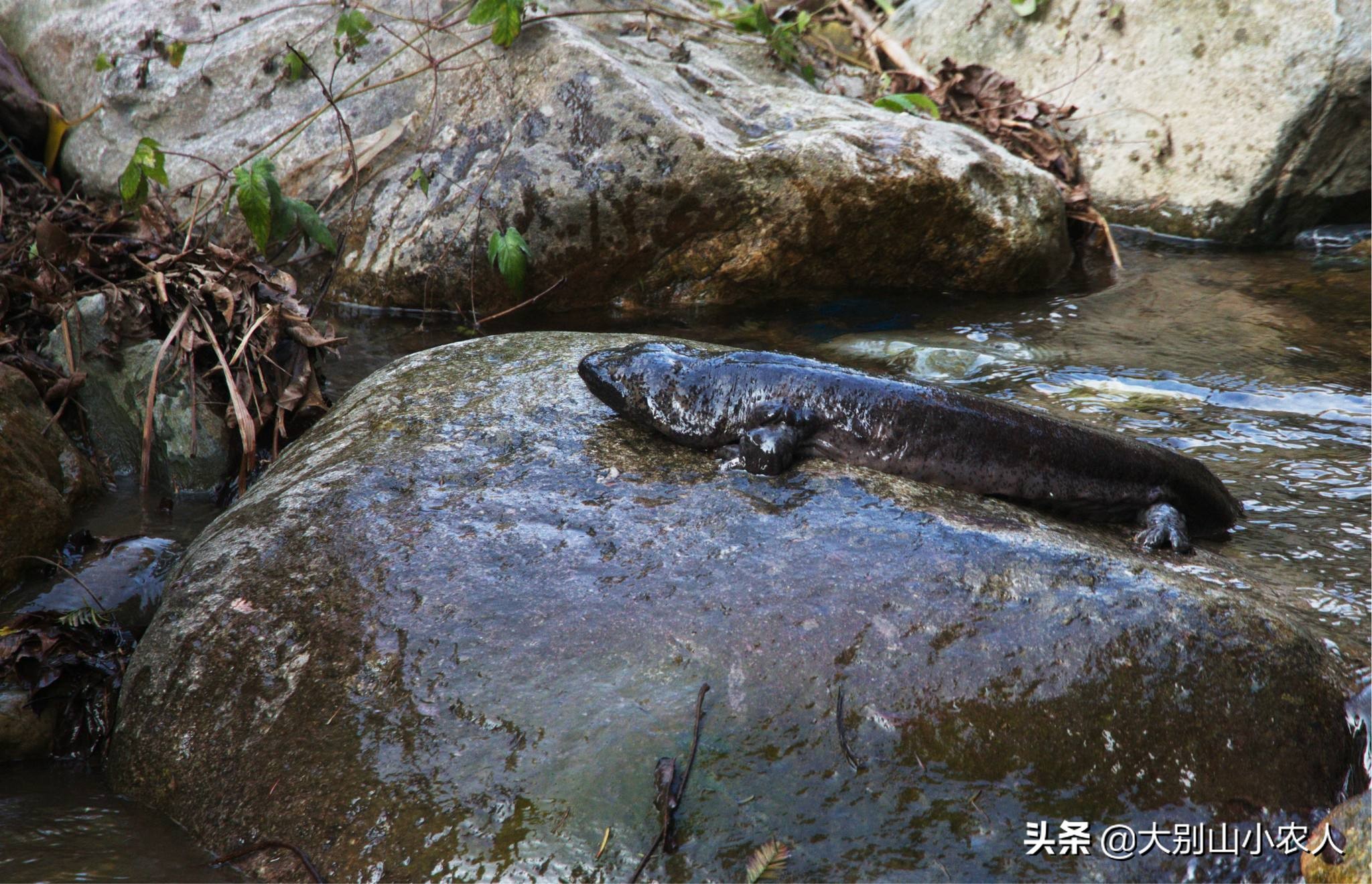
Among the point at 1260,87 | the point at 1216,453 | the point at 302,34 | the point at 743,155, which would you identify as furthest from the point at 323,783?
the point at 1260,87

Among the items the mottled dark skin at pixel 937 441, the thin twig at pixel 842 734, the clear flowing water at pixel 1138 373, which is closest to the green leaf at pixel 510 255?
the clear flowing water at pixel 1138 373

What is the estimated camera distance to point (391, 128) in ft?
25.9

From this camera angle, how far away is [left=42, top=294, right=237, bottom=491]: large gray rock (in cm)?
→ 517

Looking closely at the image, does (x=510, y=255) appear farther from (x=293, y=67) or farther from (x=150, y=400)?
(x=293, y=67)

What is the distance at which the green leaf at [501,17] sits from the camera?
716 cm

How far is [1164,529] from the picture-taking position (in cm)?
400

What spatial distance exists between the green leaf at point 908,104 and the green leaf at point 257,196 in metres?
5.21

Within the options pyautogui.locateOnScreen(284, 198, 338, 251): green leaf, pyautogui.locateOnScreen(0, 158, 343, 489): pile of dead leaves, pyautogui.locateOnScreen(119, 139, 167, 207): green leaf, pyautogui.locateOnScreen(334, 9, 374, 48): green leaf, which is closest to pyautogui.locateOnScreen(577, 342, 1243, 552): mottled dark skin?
pyautogui.locateOnScreen(0, 158, 343, 489): pile of dead leaves

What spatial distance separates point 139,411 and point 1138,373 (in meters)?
5.71

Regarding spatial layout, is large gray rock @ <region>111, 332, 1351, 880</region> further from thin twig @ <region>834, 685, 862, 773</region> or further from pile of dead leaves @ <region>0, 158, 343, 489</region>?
pile of dead leaves @ <region>0, 158, 343, 489</region>

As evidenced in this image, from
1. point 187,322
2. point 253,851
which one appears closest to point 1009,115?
point 187,322

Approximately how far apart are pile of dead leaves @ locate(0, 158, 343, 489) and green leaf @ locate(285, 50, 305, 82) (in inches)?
114

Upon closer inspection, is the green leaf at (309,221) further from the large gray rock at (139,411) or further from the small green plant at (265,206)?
the large gray rock at (139,411)

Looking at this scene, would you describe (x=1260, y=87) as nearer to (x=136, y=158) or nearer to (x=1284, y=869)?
(x=1284, y=869)
